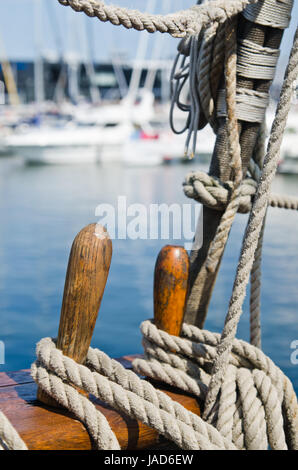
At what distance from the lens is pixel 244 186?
168 centimetres

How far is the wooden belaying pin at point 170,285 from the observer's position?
5.02 ft

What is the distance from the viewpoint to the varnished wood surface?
1.22m

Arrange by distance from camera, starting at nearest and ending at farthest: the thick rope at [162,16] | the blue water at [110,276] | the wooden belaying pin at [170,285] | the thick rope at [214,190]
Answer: the thick rope at [162,16]
the wooden belaying pin at [170,285]
the thick rope at [214,190]
the blue water at [110,276]

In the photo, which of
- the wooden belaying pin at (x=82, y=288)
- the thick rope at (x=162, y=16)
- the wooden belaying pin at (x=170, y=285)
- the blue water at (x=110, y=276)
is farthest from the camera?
the blue water at (x=110, y=276)

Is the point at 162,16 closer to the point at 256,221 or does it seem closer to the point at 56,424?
the point at 256,221

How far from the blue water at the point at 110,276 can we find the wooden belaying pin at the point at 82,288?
2.67m

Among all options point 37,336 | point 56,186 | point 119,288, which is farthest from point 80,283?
point 56,186

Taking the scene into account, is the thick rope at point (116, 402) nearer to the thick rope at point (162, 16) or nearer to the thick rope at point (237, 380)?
the thick rope at point (237, 380)

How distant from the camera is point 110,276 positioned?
6668 mm

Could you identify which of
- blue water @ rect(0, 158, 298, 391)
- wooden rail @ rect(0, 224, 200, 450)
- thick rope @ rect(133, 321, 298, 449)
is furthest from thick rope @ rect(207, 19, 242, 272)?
blue water @ rect(0, 158, 298, 391)

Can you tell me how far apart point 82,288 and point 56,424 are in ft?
0.97

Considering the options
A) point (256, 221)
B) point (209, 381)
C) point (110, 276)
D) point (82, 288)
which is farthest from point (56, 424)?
point (110, 276)

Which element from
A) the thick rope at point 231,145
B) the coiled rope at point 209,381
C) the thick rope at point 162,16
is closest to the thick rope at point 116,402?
the coiled rope at point 209,381
